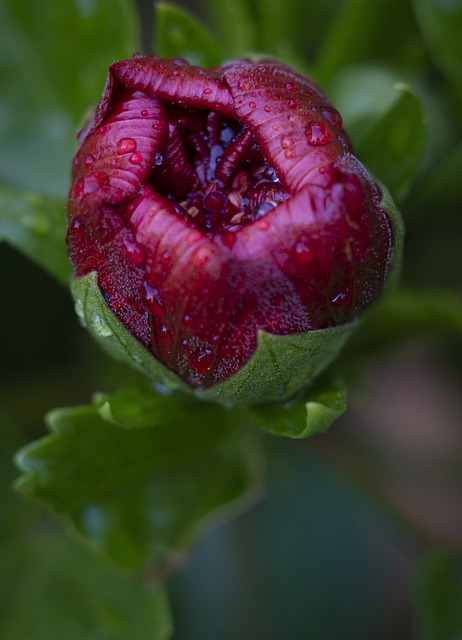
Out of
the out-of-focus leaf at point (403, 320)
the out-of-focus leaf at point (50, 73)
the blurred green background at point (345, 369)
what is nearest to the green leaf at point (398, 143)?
the blurred green background at point (345, 369)

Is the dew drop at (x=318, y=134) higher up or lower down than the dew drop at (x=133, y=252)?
higher up

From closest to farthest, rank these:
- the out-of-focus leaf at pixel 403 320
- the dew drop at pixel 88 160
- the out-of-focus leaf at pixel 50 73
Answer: the dew drop at pixel 88 160, the out-of-focus leaf at pixel 403 320, the out-of-focus leaf at pixel 50 73

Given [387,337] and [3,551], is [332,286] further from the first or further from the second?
[3,551]

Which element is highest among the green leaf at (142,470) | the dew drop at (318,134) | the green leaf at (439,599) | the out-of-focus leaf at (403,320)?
the dew drop at (318,134)

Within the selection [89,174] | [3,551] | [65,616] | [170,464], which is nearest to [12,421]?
[3,551]

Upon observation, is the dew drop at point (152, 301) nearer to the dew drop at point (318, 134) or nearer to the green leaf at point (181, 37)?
the dew drop at point (318, 134)

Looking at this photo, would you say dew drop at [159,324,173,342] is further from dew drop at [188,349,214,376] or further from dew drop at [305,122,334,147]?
dew drop at [305,122,334,147]

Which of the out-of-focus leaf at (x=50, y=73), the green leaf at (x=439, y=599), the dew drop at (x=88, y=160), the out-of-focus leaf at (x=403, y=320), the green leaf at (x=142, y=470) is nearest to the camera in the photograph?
the dew drop at (x=88, y=160)

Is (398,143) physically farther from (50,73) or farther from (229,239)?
(50,73)
